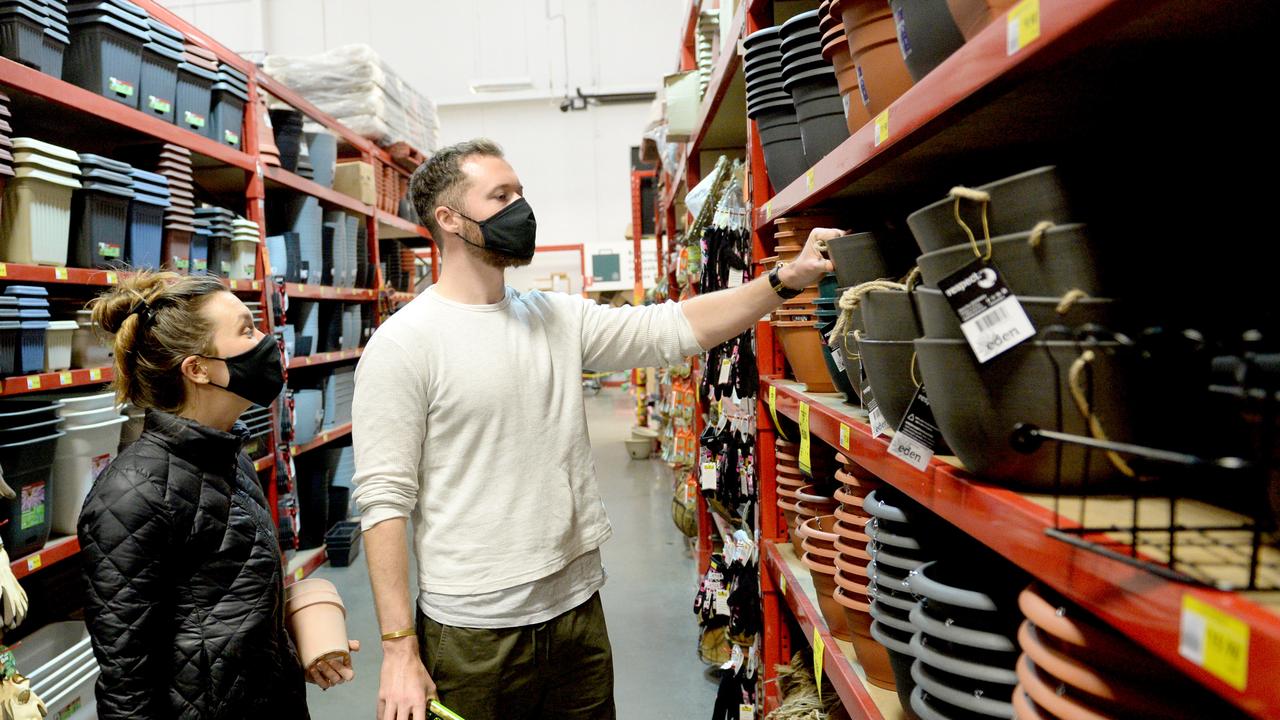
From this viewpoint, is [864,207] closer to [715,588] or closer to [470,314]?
[470,314]

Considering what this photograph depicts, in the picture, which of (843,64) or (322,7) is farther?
(322,7)

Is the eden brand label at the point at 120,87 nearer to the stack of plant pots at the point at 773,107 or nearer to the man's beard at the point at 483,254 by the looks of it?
the man's beard at the point at 483,254

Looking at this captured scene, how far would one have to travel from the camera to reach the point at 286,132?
4496mm

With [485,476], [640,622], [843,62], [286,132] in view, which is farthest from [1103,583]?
[286,132]

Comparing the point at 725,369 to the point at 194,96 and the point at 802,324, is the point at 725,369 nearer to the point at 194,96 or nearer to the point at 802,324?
the point at 802,324

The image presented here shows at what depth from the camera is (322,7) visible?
12.1 meters

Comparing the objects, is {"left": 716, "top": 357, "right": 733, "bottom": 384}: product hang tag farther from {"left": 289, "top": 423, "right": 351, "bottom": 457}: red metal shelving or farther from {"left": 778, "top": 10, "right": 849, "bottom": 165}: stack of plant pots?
{"left": 289, "top": 423, "right": 351, "bottom": 457}: red metal shelving

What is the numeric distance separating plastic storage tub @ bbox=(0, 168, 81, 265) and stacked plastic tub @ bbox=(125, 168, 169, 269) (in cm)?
40

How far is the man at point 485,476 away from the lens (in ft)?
5.53

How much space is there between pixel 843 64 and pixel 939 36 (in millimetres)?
382

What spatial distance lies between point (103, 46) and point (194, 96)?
66 centimetres

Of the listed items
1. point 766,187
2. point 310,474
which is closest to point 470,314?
point 766,187

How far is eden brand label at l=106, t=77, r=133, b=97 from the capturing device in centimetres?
295

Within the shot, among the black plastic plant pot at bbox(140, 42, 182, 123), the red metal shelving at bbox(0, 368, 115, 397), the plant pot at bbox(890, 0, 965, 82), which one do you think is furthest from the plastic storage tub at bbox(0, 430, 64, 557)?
the plant pot at bbox(890, 0, 965, 82)
